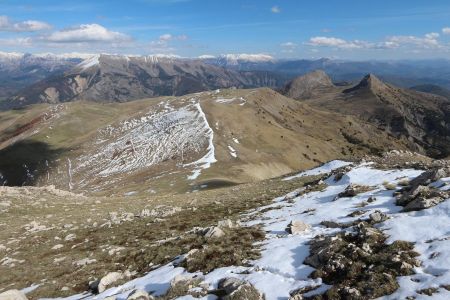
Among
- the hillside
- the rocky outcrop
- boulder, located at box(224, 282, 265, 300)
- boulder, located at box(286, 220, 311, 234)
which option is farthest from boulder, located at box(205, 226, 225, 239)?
the hillside

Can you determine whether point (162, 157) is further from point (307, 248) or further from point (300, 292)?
point (300, 292)

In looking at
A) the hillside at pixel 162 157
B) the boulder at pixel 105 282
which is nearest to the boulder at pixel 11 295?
the boulder at pixel 105 282

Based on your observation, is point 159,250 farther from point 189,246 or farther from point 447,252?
point 447,252

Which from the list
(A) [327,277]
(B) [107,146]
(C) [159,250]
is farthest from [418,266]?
(B) [107,146]

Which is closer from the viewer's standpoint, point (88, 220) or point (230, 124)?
point (88, 220)

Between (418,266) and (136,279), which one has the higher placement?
(418,266)

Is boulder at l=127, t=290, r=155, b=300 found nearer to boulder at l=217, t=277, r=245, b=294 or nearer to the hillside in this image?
boulder at l=217, t=277, r=245, b=294

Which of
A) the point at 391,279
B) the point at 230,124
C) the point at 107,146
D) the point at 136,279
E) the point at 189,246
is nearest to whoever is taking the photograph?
the point at 391,279
